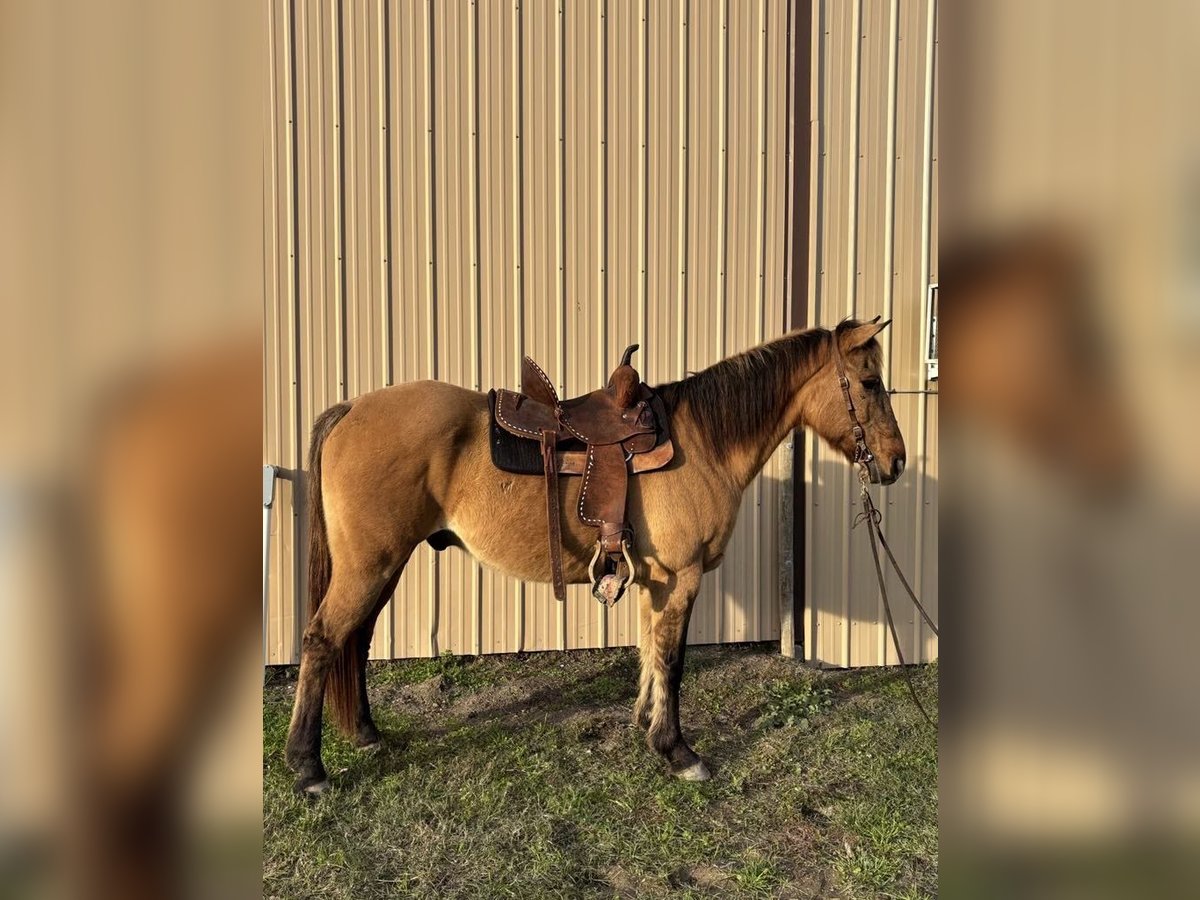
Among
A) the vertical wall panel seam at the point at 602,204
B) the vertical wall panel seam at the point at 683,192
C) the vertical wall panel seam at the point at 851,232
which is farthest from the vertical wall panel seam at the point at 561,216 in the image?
the vertical wall panel seam at the point at 851,232

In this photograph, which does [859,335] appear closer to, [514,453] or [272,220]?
[514,453]

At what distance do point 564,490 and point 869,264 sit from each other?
284cm

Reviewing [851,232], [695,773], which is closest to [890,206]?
[851,232]

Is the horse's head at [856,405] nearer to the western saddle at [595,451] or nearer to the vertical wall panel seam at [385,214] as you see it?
the western saddle at [595,451]

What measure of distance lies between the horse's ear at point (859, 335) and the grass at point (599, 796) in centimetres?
202

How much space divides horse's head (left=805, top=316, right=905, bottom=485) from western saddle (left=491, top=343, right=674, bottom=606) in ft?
2.75

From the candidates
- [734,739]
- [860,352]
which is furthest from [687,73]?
[734,739]

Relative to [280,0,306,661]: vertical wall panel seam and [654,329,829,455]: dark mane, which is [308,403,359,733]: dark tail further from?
[654,329,829,455]: dark mane

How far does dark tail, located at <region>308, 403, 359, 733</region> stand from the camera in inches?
119

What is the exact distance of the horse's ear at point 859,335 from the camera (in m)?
3.18

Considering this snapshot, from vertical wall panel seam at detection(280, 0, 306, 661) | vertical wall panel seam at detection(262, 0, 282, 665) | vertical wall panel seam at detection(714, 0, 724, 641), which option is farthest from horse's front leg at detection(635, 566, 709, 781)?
vertical wall panel seam at detection(262, 0, 282, 665)
